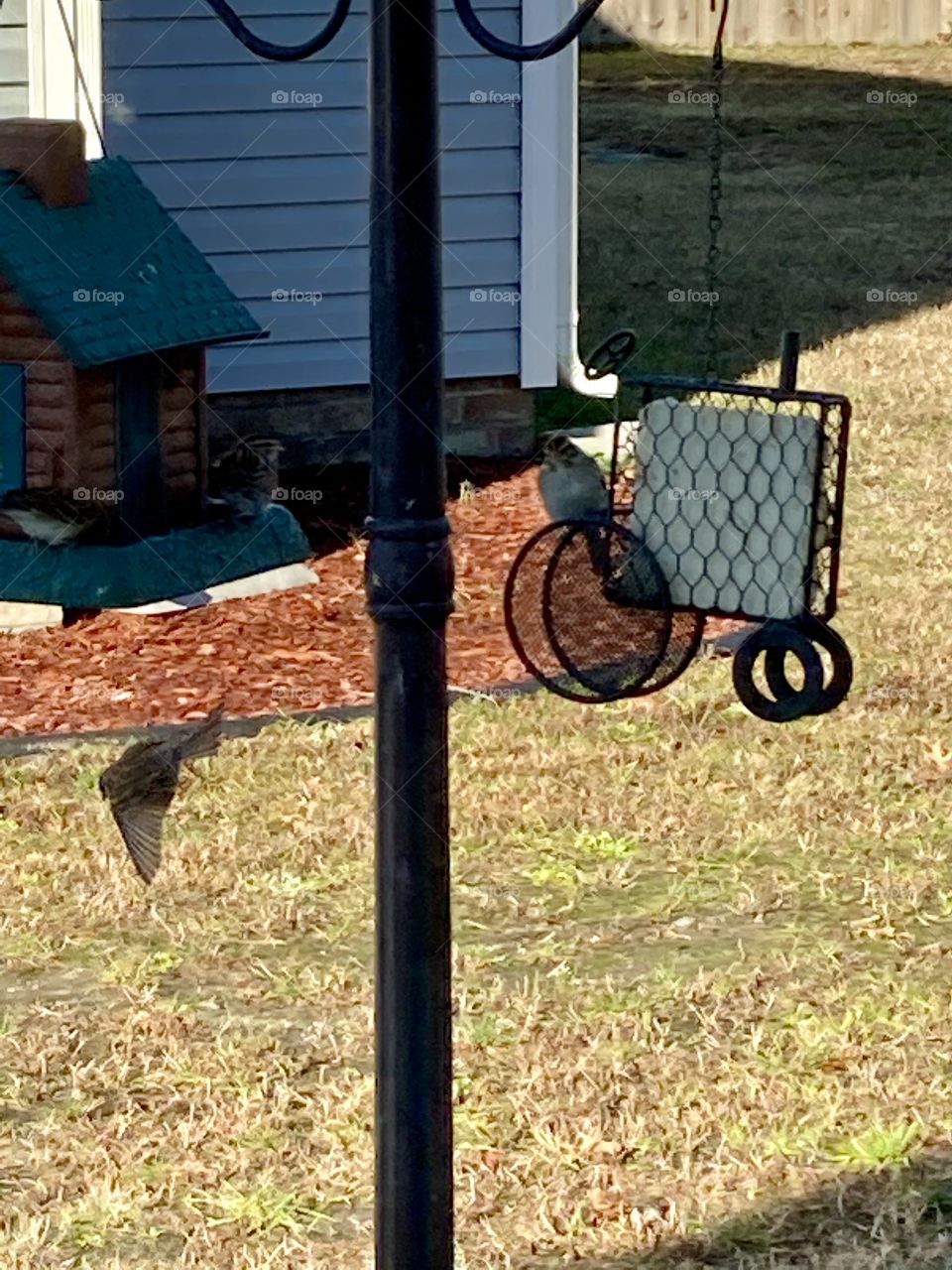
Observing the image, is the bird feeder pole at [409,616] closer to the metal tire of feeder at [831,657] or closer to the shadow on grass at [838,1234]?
the metal tire of feeder at [831,657]

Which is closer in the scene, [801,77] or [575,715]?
[575,715]

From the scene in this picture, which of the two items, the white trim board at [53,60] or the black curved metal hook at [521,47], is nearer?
the black curved metal hook at [521,47]

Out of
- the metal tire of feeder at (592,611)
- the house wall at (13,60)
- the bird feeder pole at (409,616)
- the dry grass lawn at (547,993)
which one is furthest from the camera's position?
the house wall at (13,60)

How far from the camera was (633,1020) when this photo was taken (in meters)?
5.03

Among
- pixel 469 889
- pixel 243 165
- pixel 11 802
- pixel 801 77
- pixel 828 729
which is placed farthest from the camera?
pixel 801 77

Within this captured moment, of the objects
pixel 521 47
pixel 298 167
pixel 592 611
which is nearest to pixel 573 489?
pixel 592 611

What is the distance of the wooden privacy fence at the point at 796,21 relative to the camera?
26.3 meters

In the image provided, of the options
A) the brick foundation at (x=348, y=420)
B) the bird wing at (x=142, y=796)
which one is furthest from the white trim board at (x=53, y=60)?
the bird wing at (x=142, y=796)

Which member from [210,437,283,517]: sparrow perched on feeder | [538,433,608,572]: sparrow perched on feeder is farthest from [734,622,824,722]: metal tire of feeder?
[210,437,283,517]: sparrow perched on feeder

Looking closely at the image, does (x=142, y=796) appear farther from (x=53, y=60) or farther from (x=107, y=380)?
(x=53, y=60)

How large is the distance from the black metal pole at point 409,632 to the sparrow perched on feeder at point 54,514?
1283 mm

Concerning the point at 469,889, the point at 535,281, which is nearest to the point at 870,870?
the point at 469,889

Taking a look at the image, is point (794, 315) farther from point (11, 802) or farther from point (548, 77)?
point (11, 802)

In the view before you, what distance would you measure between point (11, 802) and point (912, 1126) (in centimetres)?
279
